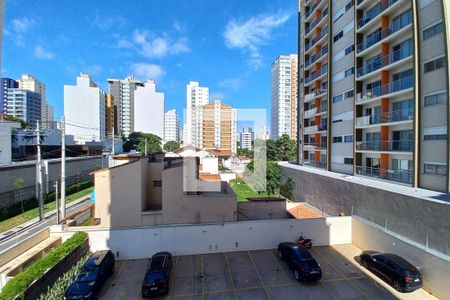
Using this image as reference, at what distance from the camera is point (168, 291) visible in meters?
10.5

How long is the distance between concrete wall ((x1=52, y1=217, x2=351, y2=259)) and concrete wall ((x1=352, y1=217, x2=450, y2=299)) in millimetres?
1130

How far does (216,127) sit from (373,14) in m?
39.6

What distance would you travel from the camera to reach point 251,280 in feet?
37.2

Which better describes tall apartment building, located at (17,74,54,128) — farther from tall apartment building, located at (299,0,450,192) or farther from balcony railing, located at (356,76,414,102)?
balcony railing, located at (356,76,414,102)

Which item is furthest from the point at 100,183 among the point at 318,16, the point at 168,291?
the point at 318,16

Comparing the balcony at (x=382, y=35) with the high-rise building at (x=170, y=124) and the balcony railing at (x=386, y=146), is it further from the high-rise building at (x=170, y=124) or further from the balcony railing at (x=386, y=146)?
the high-rise building at (x=170, y=124)

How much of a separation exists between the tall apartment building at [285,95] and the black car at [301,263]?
233 ft

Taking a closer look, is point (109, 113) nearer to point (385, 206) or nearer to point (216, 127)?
point (216, 127)

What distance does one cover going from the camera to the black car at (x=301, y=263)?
35.9 ft

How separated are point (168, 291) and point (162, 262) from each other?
1.39 m

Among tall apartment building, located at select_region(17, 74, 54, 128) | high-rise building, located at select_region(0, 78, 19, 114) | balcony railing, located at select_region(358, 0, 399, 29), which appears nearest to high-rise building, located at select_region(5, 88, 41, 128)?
high-rise building, located at select_region(0, 78, 19, 114)

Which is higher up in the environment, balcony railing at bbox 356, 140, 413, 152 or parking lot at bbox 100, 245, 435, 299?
balcony railing at bbox 356, 140, 413, 152

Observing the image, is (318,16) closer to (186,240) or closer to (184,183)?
(184,183)

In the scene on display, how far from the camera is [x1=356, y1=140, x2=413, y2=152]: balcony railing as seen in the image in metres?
15.2
